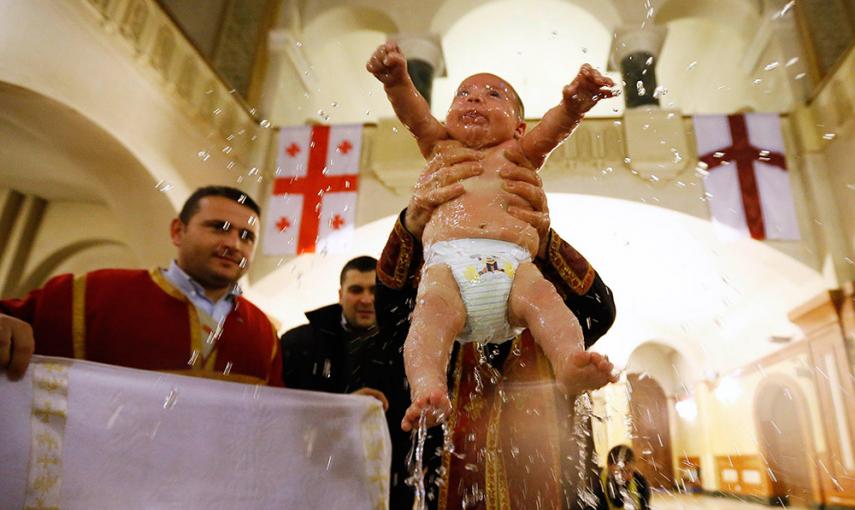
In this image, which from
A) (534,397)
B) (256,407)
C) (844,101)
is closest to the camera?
(534,397)

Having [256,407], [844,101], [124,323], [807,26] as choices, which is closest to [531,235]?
[256,407]

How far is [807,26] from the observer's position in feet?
23.0

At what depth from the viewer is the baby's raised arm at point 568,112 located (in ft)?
4.17

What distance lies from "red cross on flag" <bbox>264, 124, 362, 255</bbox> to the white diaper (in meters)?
5.29

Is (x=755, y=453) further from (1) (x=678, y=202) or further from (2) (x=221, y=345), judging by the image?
(2) (x=221, y=345)

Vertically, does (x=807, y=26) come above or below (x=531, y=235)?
above

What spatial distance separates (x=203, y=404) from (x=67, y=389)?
0.32m

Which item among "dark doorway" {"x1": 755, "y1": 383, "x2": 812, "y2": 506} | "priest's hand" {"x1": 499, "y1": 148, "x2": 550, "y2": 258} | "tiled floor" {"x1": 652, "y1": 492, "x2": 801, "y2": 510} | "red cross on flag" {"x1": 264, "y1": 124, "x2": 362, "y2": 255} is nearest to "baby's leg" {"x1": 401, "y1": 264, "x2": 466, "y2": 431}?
"priest's hand" {"x1": 499, "y1": 148, "x2": 550, "y2": 258}

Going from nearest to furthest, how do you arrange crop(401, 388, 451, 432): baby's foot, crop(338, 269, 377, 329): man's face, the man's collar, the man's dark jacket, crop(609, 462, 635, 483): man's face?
crop(401, 388, 451, 432): baby's foot → the man's collar → the man's dark jacket → crop(338, 269, 377, 329): man's face → crop(609, 462, 635, 483): man's face

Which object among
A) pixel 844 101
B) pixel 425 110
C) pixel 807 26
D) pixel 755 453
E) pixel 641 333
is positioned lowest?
pixel 755 453

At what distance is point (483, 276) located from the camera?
1.28 meters

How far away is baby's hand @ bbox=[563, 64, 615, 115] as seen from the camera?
4.14 feet

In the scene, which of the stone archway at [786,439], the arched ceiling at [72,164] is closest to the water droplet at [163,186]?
the arched ceiling at [72,164]

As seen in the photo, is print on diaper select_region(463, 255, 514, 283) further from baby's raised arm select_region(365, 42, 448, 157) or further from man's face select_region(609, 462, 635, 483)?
man's face select_region(609, 462, 635, 483)
